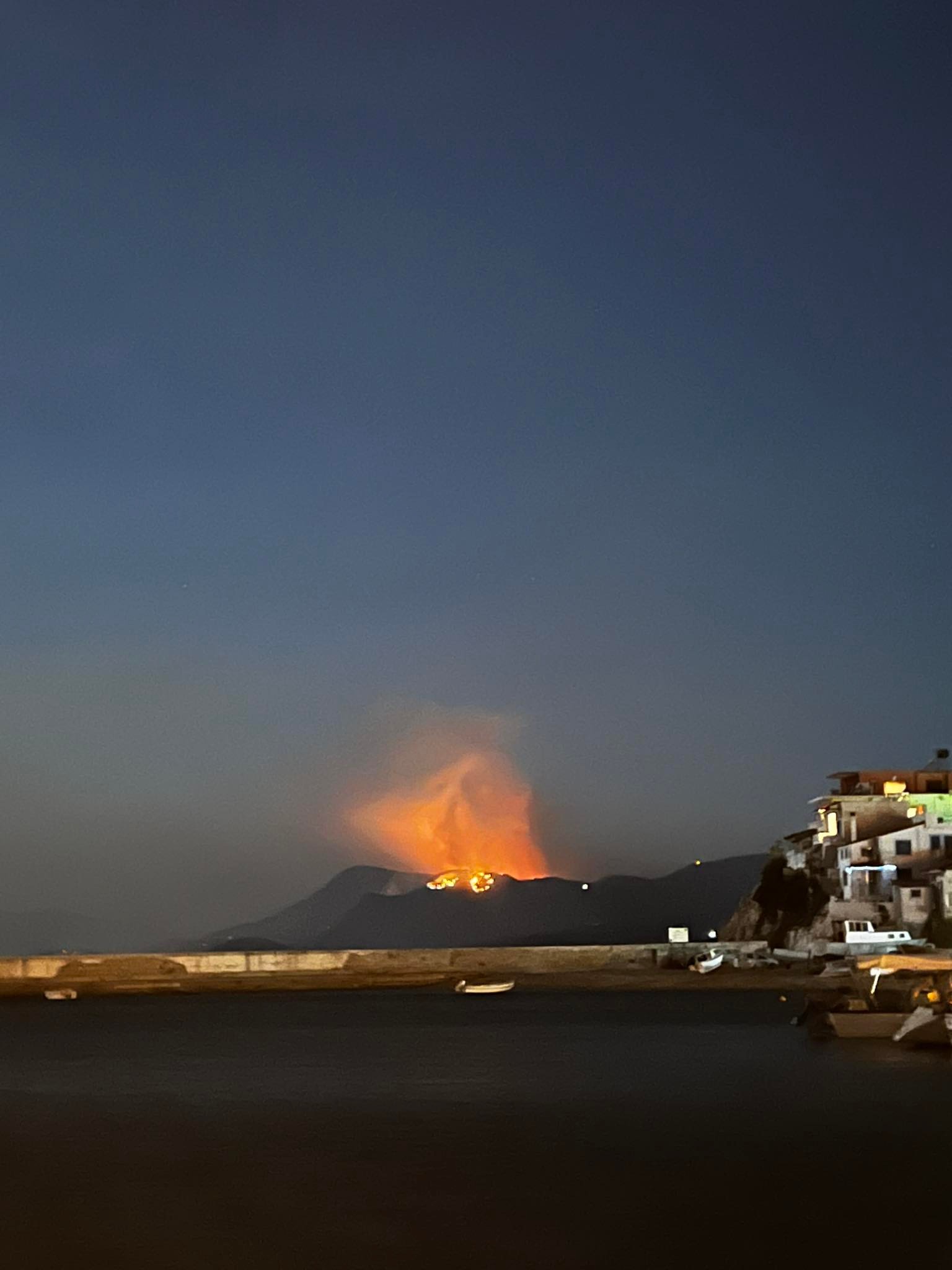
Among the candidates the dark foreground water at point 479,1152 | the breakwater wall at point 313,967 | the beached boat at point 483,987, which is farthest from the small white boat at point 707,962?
the dark foreground water at point 479,1152

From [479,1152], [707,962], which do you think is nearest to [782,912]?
[707,962]

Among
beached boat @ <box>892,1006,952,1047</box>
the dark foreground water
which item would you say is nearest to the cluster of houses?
the dark foreground water

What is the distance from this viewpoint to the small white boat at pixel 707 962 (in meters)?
94.2

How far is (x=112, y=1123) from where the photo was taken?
117ft

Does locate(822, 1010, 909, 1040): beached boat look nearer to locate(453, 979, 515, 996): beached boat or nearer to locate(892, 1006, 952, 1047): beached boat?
locate(892, 1006, 952, 1047): beached boat

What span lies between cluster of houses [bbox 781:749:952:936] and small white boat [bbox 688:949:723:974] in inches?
302

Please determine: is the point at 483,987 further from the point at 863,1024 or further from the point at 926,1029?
the point at 926,1029

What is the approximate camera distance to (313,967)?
10775 centimetres

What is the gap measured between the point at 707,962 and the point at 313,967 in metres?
28.3

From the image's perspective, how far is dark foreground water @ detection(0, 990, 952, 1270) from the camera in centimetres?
2172

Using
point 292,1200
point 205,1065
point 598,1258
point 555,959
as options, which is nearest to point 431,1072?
point 205,1065

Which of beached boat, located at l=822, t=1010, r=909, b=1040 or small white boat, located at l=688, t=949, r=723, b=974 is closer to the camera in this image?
beached boat, located at l=822, t=1010, r=909, b=1040

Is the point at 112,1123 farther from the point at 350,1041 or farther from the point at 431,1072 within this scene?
the point at 350,1041

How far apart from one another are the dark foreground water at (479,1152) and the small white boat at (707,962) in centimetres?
3844
